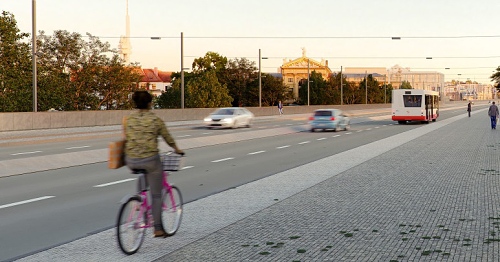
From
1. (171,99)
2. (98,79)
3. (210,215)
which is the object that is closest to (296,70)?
(171,99)

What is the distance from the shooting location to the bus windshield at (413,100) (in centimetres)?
4462

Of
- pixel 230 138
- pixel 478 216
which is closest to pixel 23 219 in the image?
pixel 478 216

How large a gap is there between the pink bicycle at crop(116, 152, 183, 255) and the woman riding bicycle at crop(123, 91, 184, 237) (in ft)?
0.33

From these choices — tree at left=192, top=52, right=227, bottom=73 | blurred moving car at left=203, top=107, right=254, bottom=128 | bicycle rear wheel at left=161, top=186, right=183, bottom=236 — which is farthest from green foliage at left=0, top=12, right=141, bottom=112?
tree at left=192, top=52, right=227, bottom=73

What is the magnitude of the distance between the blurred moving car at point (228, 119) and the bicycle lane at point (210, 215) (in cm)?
2203

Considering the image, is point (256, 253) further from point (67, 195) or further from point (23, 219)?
point (67, 195)

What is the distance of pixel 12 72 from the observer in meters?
48.7

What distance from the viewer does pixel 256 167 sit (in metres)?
15.7

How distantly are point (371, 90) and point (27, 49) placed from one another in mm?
93393

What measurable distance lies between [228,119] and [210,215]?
29073mm

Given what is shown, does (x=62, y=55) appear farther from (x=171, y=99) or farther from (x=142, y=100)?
(x=142, y=100)

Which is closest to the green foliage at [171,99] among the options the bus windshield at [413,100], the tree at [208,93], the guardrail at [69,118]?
the tree at [208,93]

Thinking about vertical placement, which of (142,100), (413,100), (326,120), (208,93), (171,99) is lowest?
(326,120)

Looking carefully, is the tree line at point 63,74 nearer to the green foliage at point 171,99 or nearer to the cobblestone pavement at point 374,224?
the green foliage at point 171,99
